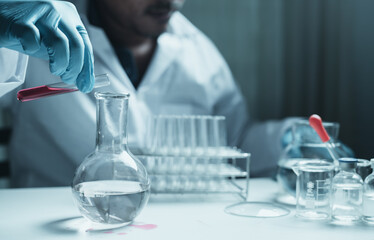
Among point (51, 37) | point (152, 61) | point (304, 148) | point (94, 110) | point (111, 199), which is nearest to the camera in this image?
point (111, 199)

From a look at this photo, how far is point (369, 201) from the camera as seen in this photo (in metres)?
1.04

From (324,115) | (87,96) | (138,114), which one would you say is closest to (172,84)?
(138,114)

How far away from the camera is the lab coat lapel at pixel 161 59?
1.88 meters

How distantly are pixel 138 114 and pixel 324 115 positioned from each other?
96 cm

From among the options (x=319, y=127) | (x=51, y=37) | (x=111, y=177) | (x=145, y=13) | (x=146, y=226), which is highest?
(x=145, y=13)

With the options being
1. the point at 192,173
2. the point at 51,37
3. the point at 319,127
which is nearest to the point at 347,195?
the point at 319,127

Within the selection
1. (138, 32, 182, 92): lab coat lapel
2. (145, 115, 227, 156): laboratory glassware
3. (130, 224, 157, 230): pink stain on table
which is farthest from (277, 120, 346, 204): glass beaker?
(138, 32, 182, 92): lab coat lapel

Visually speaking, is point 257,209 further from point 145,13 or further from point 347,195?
point 145,13

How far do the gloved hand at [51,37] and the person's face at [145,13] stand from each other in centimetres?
77

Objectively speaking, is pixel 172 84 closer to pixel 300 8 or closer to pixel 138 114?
pixel 138 114

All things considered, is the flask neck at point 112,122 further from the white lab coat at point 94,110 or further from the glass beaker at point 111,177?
the white lab coat at point 94,110

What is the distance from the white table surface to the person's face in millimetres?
869

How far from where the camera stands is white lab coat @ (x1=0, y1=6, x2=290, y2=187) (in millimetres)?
1788

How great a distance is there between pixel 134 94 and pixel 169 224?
0.91 m
